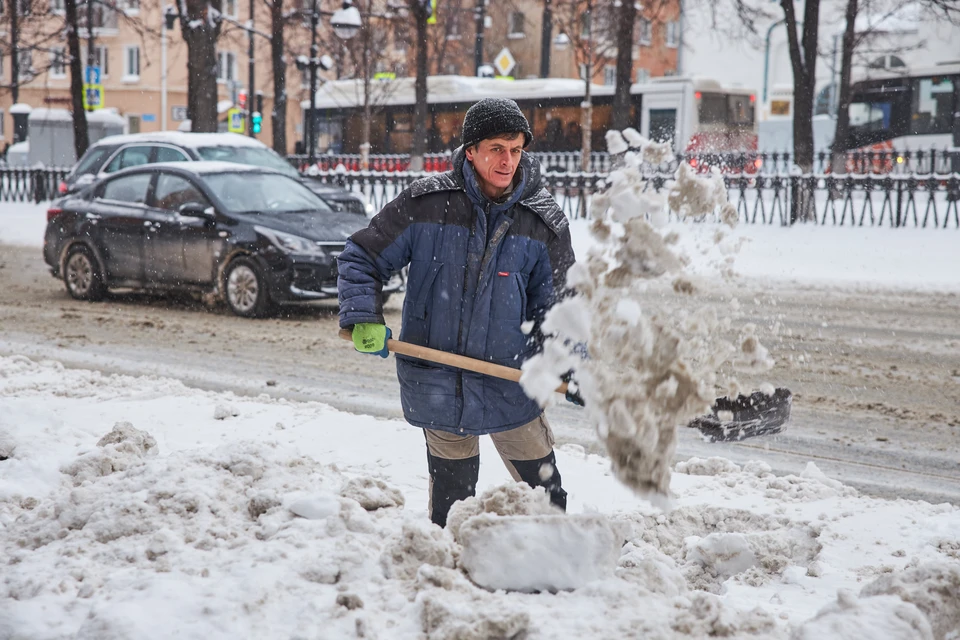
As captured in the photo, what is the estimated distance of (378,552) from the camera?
11.4 feet

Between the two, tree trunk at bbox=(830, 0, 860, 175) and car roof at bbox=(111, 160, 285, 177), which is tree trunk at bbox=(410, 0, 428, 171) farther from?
car roof at bbox=(111, 160, 285, 177)

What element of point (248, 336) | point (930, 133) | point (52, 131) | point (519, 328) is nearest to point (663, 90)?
point (930, 133)

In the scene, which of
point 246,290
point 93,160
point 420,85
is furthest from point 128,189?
point 420,85

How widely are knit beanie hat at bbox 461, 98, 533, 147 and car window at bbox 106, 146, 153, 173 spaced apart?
499 inches

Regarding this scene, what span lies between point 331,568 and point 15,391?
425 centimetres

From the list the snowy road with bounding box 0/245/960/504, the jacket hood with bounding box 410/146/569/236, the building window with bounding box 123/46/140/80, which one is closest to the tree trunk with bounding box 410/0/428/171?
the snowy road with bounding box 0/245/960/504

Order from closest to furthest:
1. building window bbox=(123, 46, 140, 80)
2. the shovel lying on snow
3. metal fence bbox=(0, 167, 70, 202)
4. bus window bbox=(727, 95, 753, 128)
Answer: the shovel lying on snow < metal fence bbox=(0, 167, 70, 202) < bus window bbox=(727, 95, 753, 128) < building window bbox=(123, 46, 140, 80)

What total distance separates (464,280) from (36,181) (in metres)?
24.1

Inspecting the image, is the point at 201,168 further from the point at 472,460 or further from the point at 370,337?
the point at 472,460

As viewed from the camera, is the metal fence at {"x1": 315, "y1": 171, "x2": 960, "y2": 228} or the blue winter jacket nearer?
the blue winter jacket

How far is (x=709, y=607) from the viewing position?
2.98 m

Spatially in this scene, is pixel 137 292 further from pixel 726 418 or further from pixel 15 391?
pixel 726 418

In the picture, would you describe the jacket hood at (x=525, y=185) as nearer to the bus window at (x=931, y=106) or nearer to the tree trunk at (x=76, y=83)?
the tree trunk at (x=76, y=83)

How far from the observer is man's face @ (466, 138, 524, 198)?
3.56 m
